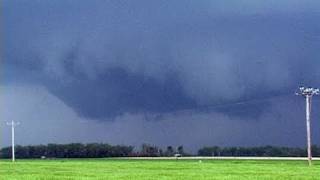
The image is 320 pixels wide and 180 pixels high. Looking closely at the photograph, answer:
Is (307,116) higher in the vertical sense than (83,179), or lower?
higher

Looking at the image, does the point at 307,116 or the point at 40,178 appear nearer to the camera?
the point at 40,178

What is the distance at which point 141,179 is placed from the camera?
3991 centimetres

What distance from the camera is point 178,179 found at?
38969mm

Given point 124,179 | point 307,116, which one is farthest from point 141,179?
point 307,116

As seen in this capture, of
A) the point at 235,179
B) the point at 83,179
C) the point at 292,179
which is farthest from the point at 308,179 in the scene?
the point at 83,179

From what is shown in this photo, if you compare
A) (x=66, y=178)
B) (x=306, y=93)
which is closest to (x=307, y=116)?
(x=306, y=93)

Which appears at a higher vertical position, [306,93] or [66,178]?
[306,93]

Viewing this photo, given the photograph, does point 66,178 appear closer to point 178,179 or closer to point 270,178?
point 178,179

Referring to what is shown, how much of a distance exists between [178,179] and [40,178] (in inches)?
354

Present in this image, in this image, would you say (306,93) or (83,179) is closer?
(83,179)

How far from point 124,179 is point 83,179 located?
2543 millimetres

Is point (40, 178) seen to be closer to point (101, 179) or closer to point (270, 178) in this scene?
point (101, 179)

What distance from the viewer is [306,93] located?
89938 millimetres

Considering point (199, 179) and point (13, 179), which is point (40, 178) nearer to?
point (13, 179)
